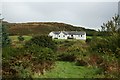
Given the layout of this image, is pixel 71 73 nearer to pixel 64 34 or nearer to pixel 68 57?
pixel 68 57

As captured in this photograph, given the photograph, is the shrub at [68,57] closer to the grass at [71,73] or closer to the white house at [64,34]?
the grass at [71,73]

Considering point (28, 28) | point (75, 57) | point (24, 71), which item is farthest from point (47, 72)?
point (28, 28)

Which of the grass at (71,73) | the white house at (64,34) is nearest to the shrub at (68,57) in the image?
the grass at (71,73)

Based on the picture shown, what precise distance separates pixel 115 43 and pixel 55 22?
103m

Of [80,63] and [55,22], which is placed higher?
[55,22]

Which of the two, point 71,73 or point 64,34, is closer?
point 71,73

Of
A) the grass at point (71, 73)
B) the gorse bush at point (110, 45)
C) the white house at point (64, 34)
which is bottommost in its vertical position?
the grass at point (71, 73)

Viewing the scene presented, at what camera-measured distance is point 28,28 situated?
4104 inches

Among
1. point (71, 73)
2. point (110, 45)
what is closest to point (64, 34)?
point (110, 45)

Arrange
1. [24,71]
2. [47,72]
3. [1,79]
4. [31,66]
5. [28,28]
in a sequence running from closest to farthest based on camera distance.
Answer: [1,79] → [24,71] → [31,66] → [47,72] → [28,28]

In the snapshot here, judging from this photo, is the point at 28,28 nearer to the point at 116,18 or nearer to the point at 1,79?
the point at 116,18

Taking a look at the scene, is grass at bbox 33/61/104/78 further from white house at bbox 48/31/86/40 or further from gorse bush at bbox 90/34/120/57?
white house at bbox 48/31/86/40

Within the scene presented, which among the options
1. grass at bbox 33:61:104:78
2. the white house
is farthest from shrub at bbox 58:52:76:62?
Result: the white house

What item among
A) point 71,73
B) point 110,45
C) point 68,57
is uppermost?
point 110,45
